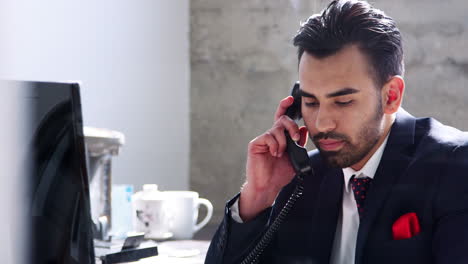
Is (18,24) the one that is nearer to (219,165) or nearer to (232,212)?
(232,212)

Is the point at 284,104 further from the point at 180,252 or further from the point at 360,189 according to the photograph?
the point at 180,252

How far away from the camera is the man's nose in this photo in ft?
4.07

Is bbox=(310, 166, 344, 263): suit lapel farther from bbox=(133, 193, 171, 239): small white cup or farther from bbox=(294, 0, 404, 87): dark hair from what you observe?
bbox=(133, 193, 171, 239): small white cup

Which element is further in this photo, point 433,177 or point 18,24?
point 18,24

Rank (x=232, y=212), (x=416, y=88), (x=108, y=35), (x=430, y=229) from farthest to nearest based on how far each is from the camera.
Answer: (x=416, y=88), (x=108, y=35), (x=232, y=212), (x=430, y=229)

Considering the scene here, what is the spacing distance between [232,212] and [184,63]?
6.04ft

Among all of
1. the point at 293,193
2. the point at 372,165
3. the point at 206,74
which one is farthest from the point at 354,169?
the point at 206,74

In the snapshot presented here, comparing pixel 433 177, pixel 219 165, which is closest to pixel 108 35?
pixel 219 165

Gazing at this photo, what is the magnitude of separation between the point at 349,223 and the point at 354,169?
0.11m

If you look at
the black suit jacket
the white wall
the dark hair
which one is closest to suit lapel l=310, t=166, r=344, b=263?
the black suit jacket

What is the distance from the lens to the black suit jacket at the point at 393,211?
43.4 inches

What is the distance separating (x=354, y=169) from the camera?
1313mm

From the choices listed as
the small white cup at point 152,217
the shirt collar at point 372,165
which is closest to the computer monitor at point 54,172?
the shirt collar at point 372,165

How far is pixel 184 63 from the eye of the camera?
315 centimetres
